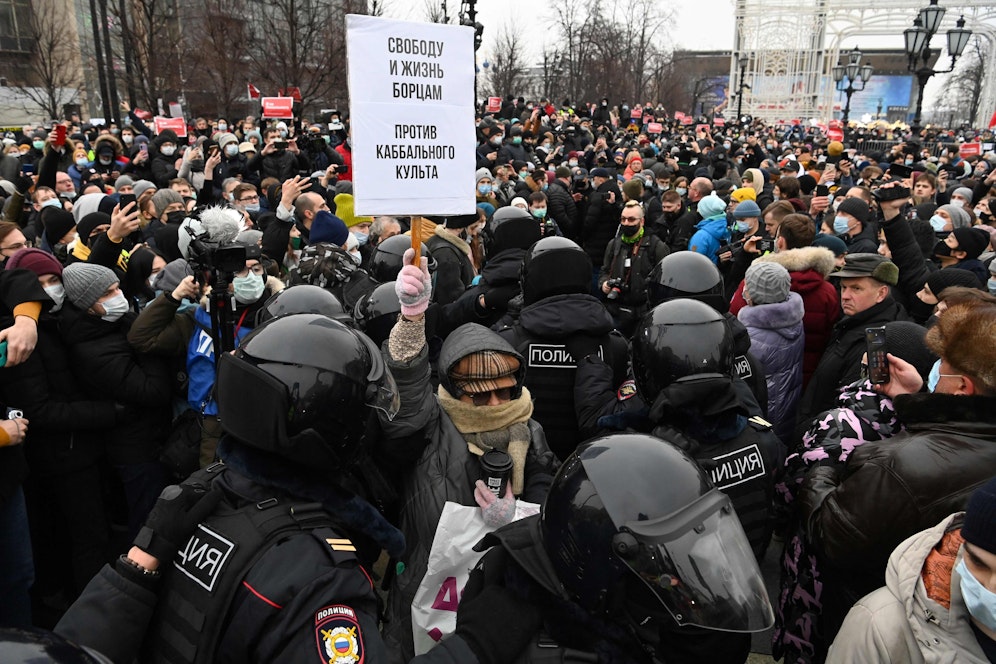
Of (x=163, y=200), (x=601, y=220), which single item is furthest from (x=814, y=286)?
(x=163, y=200)

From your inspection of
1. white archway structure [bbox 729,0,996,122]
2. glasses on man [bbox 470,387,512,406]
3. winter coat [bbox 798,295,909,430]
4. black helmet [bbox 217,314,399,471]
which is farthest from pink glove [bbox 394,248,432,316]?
white archway structure [bbox 729,0,996,122]

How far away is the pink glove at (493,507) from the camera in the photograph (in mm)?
2311

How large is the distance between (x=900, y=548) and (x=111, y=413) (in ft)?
11.9

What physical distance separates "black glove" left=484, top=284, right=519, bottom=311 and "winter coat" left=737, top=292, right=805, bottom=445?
149 cm

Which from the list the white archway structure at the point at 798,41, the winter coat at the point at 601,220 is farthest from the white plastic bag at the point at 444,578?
the white archway structure at the point at 798,41

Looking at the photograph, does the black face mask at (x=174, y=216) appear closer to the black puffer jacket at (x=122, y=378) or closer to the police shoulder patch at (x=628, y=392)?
the black puffer jacket at (x=122, y=378)

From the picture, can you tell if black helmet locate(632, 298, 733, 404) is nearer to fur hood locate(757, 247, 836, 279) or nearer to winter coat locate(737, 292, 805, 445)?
winter coat locate(737, 292, 805, 445)

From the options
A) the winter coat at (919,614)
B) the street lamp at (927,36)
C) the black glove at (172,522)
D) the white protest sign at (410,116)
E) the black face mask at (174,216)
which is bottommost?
the winter coat at (919,614)

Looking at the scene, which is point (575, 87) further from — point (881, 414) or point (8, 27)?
point (881, 414)

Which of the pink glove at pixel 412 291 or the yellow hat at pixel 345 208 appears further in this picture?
the yellow hat at pixel 345 208

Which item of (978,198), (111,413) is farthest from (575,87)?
(111,413)

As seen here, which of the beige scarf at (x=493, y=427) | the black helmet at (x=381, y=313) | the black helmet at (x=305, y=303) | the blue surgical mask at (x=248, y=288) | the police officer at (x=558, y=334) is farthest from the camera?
the blue surgical mask at (x=248, y=288)

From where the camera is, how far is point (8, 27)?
131 feet

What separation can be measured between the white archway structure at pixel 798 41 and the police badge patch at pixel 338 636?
2387 inches
